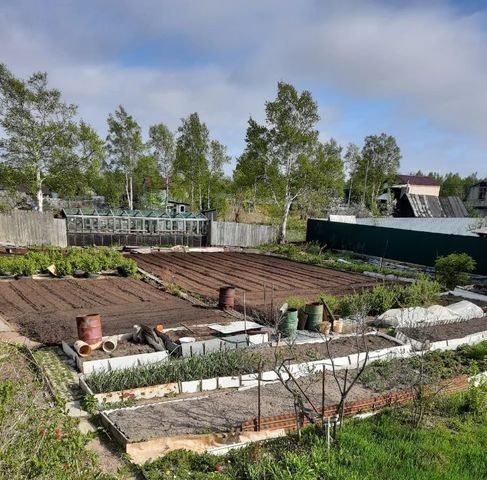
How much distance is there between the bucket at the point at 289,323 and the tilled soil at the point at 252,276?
1.98 metres

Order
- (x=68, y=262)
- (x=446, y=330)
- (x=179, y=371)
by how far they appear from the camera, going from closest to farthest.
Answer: (x=179, y=371)
(x=446, y=330)
(x=68, y=262)

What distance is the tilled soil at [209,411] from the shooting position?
4.78 metres

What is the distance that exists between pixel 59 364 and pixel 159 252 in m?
14.2

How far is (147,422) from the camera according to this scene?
4922 mm

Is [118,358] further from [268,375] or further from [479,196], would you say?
[479,196]

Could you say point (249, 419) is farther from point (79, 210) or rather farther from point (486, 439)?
point (79, 210)

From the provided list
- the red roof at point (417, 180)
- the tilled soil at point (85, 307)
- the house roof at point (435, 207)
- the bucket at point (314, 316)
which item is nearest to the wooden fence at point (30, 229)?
the tilled soil at point (85, 307)

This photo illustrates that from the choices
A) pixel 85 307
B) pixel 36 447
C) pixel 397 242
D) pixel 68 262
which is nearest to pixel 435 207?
pixel 397 242

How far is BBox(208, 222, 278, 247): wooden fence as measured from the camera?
2420cm

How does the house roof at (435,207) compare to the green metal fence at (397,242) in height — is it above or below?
above

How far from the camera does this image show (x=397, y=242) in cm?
1955

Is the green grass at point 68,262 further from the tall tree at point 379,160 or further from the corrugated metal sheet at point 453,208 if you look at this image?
the tall tree at point 379,160

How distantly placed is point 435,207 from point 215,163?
1835 centimetres

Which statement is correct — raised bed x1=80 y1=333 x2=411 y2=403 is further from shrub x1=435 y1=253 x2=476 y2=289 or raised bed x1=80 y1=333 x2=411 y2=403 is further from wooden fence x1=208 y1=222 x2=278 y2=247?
wooden fence x1=208 y1=222 x2=278 y2=247
